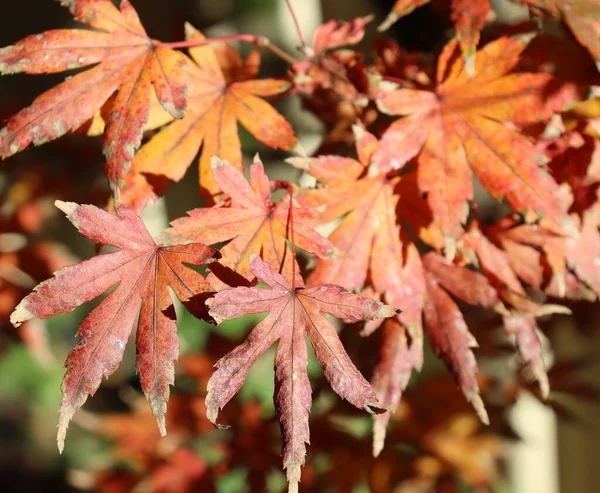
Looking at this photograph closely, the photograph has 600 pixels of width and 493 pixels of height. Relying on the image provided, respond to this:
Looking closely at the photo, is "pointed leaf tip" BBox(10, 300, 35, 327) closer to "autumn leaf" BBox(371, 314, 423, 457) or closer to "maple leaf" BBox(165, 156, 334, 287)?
"maple leaf" BBox(165, 156, 334, 287)

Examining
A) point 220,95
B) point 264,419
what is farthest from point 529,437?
point 220,95

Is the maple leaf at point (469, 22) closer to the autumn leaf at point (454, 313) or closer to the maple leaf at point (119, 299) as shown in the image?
the autumn leaf at point (454, 313)

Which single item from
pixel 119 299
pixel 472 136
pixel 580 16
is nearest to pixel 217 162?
pixel 119 299

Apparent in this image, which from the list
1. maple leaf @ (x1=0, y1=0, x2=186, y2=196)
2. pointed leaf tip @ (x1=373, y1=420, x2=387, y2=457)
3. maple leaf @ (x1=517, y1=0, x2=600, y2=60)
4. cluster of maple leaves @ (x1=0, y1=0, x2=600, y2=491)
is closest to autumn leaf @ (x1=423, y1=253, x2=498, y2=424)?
cluster of maple leaves @ (x1=0, y1=0, x2=600, y2=491)

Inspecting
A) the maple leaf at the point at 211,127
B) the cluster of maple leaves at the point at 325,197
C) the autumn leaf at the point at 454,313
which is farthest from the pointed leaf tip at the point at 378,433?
the maple leaf at the point at 211,127

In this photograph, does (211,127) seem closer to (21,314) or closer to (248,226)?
(248,226)

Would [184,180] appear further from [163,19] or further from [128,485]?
[128,485]
